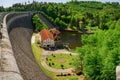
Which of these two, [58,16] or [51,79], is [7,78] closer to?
[51,79]

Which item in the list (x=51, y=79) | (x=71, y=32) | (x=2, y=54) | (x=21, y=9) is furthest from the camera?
(x=21, y=9)

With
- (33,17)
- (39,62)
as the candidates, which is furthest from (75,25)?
(39,62)

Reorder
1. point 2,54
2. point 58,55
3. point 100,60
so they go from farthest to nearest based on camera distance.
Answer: point 58,55 → point 100,60 → point 2,54

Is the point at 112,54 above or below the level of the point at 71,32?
above

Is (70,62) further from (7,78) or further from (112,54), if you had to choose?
(7,78)

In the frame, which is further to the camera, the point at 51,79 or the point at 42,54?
the point at 42,54

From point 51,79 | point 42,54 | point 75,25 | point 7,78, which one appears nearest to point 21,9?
point 75,25

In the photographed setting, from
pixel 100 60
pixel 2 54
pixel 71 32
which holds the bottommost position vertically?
pixel 71 32
